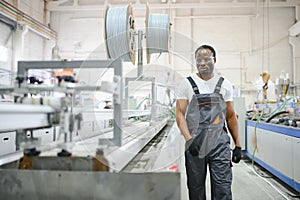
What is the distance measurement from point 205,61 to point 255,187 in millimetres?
1645

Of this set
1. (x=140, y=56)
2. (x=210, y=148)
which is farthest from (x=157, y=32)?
(x=210, y=148)

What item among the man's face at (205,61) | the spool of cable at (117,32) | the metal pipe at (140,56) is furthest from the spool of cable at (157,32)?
the man's face at (205,61)

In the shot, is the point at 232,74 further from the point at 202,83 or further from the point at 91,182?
the point at 91,182

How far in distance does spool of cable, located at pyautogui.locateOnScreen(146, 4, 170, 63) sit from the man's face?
13.7 inches

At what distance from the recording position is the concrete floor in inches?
86.0

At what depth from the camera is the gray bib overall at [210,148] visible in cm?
144

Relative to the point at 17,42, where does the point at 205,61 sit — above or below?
below

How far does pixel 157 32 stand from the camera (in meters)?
1.76

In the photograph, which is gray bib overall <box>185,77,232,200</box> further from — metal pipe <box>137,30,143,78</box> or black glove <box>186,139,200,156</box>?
metal pipe <box>137,30,143,78</box>

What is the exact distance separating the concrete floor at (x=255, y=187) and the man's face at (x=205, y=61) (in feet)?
3.58

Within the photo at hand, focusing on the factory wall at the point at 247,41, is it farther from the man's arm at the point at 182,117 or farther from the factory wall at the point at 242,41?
the man's arm at the point at 182,117

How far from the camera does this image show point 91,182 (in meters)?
0.75

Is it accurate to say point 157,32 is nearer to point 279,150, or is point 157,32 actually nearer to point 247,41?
point 279,150

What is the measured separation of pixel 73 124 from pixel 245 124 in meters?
3.69
